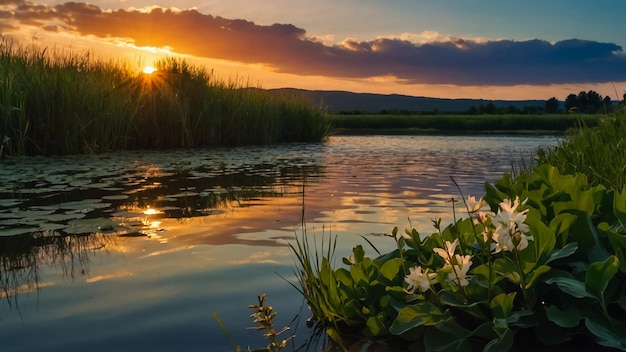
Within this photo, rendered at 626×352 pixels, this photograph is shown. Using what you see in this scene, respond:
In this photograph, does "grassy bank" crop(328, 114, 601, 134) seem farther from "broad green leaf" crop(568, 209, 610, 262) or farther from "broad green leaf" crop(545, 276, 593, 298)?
"broad green leaf" crop(545, 276, 593, 298)

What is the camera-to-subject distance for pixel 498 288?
210 cm

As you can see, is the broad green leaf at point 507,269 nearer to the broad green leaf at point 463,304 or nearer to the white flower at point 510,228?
the broad green leaf at point 463,304

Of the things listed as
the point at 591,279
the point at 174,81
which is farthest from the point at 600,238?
the point at 174,81

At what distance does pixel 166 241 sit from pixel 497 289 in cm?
225

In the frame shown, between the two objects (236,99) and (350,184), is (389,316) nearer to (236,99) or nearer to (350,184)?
(350,184)

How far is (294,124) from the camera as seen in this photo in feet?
59.1

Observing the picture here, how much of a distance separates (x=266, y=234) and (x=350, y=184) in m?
3.33

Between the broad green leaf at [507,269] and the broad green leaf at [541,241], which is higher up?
the broad green leaf at [541,241]

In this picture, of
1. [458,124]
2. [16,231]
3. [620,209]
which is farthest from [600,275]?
[458,124]

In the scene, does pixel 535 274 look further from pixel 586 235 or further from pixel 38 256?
pixel 38 256

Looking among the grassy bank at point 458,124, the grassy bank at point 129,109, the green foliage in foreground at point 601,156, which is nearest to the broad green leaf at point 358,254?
the green foliage in foreground at point 601,156

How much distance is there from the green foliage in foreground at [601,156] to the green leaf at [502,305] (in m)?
2.08

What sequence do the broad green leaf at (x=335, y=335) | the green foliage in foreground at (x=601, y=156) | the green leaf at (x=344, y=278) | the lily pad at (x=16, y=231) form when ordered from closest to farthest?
the broad green leaf at (x=335, y=335) < the green leaf at (x=344, y=278) < the lily pad at (x=16, y=231) < the green foliage in foreground at (x=601, y=156)

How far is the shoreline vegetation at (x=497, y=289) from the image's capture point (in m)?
1.94
